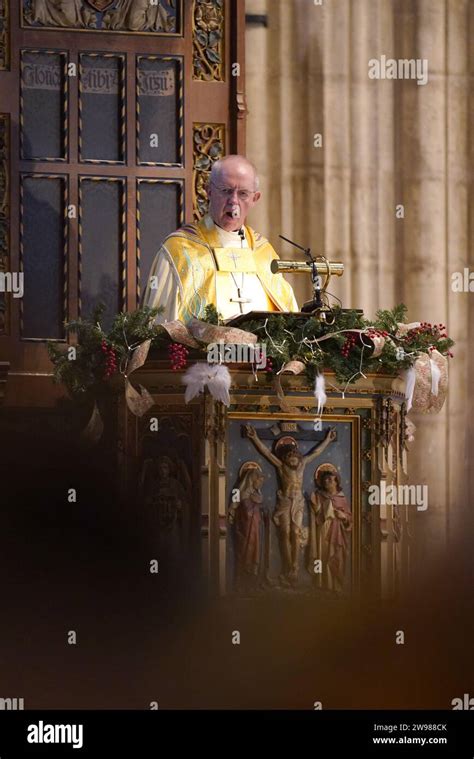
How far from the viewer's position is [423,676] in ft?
21.8

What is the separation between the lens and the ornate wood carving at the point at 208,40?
9.14 meters

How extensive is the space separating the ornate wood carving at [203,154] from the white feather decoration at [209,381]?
8.23ft

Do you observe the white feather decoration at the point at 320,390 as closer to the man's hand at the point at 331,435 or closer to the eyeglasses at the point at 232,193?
the man's hand at the point at 331,435

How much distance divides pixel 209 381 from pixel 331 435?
1.89ft

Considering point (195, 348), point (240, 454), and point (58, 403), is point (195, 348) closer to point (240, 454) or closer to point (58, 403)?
point (240, 454)

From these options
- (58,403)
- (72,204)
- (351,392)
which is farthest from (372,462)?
(72,204)

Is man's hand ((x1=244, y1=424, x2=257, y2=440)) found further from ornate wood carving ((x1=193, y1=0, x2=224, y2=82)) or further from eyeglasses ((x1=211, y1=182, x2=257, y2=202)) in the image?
ornate wood carving ((x1=193, y1=0, x2=224, y2=82))

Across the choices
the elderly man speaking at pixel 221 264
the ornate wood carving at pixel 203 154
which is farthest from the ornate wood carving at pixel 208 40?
the elderly man speaking at pixel 221 264

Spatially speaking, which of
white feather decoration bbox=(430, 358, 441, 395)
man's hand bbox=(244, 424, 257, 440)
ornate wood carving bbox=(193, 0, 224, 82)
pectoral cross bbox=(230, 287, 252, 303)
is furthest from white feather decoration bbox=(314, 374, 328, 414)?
ornate wood carving bbox=(193, 0, 224, 82)

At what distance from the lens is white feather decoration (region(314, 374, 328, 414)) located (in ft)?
22.0

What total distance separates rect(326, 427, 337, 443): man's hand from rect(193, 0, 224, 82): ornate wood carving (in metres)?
3.05

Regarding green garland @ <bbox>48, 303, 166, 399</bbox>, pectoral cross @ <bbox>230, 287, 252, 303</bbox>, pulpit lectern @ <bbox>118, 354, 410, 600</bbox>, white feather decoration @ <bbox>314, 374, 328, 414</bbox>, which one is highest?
pectoral cross @ <bbox>230, 287, 252, 303</bbox>

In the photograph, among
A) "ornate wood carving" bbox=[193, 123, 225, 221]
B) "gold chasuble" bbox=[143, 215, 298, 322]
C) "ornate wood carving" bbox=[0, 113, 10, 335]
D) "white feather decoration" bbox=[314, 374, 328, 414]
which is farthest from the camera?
"ornate wood carving" bbox=[193, 123, 225, 221]

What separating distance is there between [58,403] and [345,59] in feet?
9.54
